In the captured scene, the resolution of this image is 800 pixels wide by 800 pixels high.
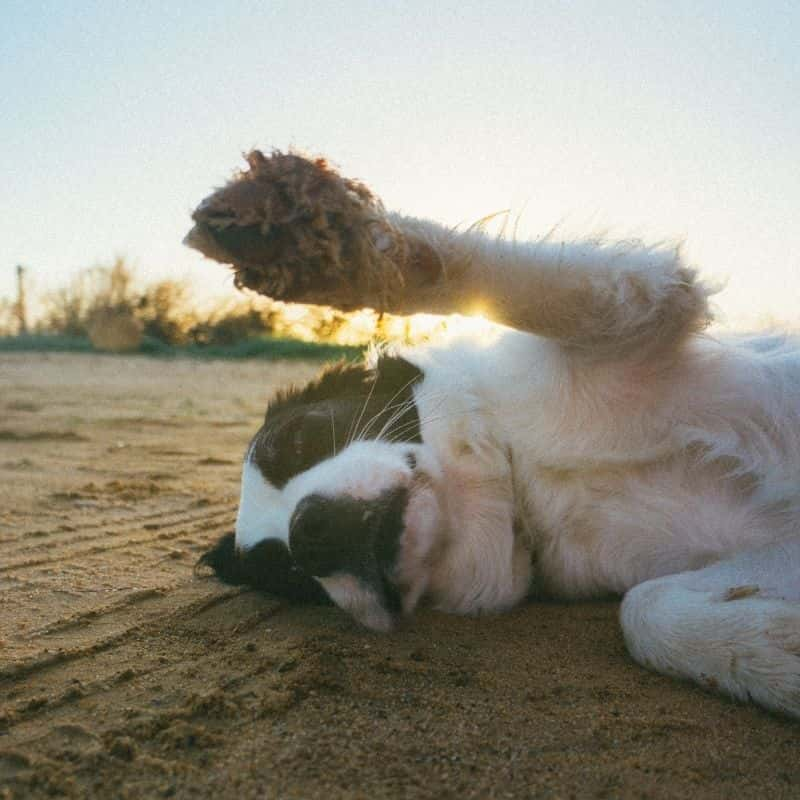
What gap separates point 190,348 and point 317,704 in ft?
74.6

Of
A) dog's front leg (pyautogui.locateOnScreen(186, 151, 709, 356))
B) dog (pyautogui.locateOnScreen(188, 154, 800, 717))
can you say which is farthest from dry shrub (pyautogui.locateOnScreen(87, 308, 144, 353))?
dog's front leg (pyautogui.locateOnScreen(186, 151, 709, 356))

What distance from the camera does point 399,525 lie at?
2.50 meters

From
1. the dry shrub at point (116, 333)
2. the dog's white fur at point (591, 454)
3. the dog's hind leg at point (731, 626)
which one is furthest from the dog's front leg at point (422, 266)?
the dry shrub at point (116, 333)

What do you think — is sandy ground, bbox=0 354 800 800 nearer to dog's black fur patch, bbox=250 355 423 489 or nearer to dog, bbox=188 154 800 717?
dog, bbox=188 154 800 717

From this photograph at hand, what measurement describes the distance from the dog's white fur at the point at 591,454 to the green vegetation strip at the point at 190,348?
19.0 m

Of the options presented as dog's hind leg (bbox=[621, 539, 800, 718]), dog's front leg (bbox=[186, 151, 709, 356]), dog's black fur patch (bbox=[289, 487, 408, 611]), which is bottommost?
dog's hind leg (bbox=[621, 539, 800, 718])

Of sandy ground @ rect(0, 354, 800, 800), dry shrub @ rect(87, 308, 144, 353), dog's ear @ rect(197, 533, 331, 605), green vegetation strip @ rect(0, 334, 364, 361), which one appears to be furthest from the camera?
dry shrub @ rect(87, 308, 144, 353)

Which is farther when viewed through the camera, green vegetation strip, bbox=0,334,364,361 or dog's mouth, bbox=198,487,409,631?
green vegetation strip, bbox=0,334,364,361

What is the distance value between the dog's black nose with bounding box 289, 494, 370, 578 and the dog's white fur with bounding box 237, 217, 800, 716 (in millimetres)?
52

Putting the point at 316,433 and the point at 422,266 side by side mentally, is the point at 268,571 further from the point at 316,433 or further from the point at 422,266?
the point at 422,266

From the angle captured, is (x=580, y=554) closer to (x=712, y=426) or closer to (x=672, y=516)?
(x=672, y=516)

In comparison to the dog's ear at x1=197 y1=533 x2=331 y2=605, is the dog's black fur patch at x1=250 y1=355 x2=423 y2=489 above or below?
above

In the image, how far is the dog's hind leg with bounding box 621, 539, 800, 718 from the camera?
2006 millimetres

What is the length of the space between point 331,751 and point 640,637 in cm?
88
